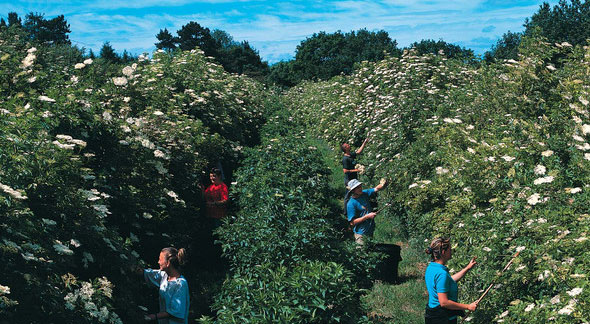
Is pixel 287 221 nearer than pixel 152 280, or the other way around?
pixel 152 280

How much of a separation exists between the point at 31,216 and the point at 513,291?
4.52m

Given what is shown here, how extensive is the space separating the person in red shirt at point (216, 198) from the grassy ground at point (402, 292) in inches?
115

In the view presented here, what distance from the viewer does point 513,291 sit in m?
5.51

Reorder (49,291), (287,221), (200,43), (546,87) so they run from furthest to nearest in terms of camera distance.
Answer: (200,43)
(546,87)
(287,221)
(49,291)

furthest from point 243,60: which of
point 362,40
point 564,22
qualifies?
point 564,22

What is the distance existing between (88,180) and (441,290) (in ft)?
12.6

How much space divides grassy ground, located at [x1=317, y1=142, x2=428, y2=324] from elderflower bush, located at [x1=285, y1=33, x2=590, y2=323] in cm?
41

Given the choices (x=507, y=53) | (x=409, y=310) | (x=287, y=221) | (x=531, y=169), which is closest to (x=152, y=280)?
(x=287, y=221)

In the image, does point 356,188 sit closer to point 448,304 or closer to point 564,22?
point 448,304

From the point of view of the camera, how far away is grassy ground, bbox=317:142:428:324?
7.07m

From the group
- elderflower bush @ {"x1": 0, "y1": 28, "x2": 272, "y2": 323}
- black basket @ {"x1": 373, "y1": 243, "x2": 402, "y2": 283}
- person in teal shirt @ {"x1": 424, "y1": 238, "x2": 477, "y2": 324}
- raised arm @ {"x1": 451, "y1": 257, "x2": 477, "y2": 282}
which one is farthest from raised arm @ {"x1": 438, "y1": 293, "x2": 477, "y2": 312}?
black basket @ {"x1": 373, "y1": 243, "x2": 402, "y2": 283}

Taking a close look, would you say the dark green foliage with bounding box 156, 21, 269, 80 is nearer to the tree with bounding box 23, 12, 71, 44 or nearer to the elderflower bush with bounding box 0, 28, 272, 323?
the tree with bounding box 23, 12, 71, 44

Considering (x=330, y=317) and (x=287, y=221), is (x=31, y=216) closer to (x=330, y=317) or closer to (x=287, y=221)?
(x=330, y=317)

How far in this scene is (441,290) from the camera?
5137 millimetres
